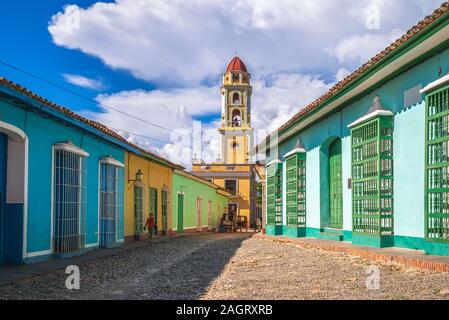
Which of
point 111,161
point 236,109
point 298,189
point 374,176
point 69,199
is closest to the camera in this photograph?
A: point 374,176

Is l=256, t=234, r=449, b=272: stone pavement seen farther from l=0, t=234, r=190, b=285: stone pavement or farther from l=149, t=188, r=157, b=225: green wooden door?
l=149, t=188, r=157, b=225: green wooden door

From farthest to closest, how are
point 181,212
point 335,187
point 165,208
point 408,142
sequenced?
point 181,212 → point 165,208 → point 335,187 → point 408,142

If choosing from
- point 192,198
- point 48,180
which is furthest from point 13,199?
point 192,198

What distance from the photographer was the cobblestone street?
613 cm

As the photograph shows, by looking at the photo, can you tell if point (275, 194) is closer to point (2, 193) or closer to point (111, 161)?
point (111, 161)

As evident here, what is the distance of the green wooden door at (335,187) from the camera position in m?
14.2

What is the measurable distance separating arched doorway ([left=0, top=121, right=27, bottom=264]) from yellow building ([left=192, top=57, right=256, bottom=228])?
35284 mm

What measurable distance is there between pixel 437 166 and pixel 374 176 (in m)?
2.57

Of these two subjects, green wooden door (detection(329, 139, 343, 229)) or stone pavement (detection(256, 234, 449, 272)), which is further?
green wooden door (detection(329, 139, 343, 229))

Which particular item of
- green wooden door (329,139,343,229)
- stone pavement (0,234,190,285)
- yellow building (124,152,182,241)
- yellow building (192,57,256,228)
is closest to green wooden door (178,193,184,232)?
yellow building (124,152,182,241)

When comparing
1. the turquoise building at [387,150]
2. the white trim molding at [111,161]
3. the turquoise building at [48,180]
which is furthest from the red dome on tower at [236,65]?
the turquoise building at [48,180]

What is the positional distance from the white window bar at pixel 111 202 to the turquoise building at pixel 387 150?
5.13 m

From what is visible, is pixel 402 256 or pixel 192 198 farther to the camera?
pixel 192 198

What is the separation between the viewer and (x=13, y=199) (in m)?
10.0
